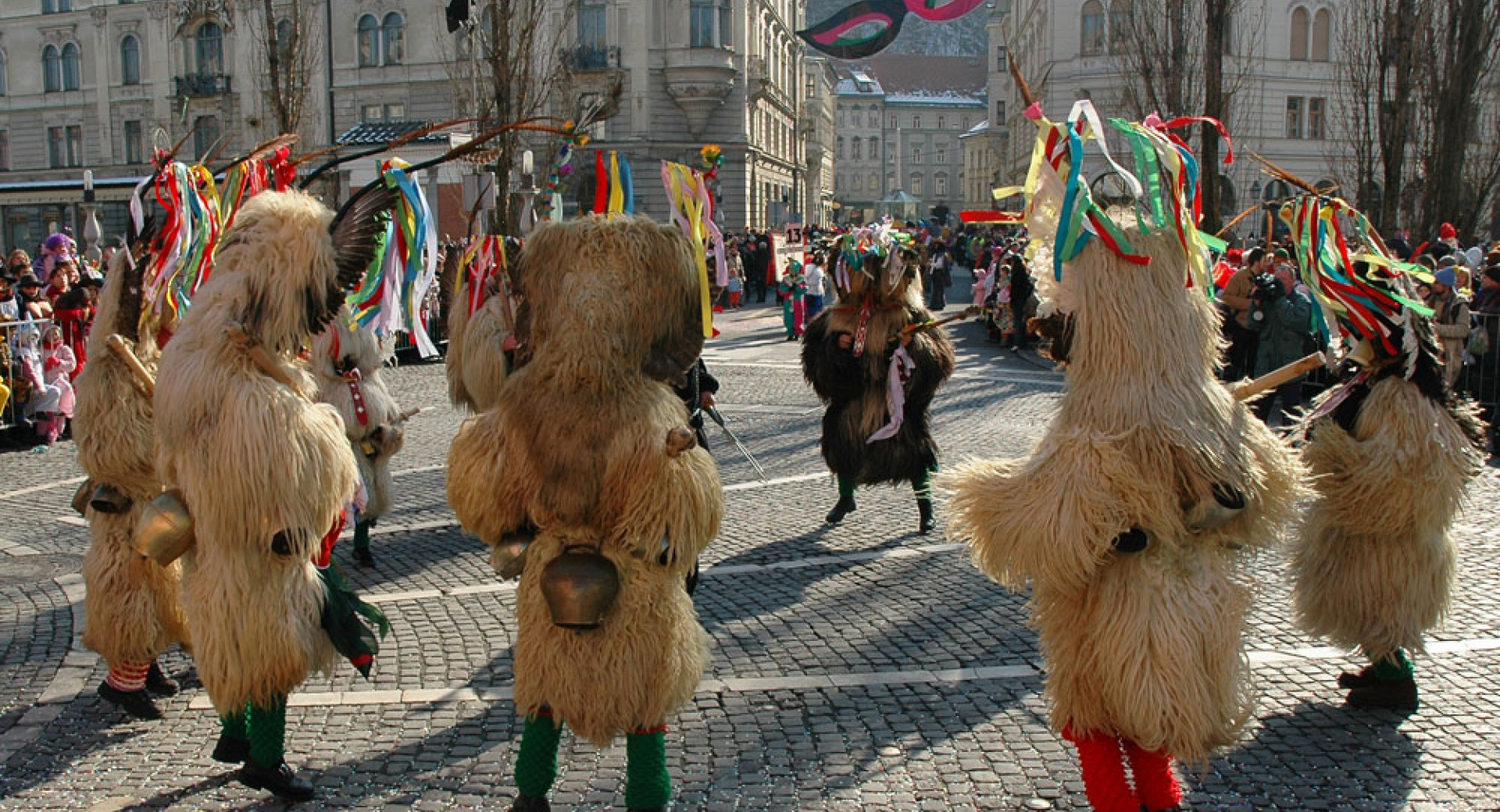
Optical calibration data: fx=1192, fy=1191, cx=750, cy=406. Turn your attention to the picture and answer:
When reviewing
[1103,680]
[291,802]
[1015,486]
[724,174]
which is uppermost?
[724,174]

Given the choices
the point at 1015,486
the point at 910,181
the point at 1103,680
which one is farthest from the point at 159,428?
the point at 910,181

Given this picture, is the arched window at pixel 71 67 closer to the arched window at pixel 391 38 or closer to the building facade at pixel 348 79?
the building facade at pixel 348 79

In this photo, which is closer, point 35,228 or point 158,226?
point 158,226

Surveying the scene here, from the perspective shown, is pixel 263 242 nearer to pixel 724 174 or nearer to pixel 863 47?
pixel 863 47

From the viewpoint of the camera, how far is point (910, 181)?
11188cm

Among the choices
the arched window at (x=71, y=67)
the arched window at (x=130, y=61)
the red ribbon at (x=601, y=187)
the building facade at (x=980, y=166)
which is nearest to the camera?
the red ribbon at (x=601, y=187)

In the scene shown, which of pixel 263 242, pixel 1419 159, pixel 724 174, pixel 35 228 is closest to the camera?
pixel 263 242

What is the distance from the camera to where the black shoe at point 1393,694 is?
4547mm

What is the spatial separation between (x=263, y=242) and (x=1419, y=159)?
65.5 feet

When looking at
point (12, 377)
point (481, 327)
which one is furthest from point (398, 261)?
point (12, 377)

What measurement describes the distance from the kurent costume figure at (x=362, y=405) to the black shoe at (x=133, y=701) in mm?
2195

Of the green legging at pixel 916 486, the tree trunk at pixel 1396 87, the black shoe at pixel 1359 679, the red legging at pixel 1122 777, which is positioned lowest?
the black shoe at pixel 1359 679

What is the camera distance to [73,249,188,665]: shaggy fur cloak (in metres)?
4.52

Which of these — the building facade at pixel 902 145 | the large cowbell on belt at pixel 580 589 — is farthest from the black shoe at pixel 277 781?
the building facade at pixel 902 145
